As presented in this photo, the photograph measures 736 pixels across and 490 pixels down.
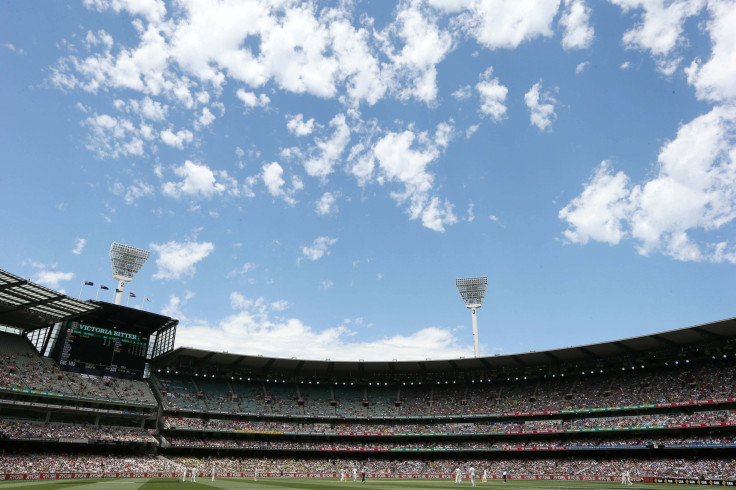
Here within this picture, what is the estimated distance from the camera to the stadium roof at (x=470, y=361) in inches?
2440

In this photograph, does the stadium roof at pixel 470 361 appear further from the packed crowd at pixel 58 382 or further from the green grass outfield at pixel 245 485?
the green grass outfield at pixel 245 485

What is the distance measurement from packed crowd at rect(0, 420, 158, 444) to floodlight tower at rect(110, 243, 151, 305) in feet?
66.3

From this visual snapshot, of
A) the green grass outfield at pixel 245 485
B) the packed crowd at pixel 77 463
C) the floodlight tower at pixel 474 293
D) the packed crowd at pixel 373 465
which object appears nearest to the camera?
the green grass outfield at pixel 245 485

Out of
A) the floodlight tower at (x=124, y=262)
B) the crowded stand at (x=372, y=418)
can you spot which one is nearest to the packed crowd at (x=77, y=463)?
the crowded stand at (x=372, y=418)

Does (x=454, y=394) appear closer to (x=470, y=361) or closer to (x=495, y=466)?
(x=470, y=361)

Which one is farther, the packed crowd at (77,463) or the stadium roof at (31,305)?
the stadium roof at (31,305)

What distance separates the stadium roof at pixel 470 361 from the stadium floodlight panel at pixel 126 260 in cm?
1487

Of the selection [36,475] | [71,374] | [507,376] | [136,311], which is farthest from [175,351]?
[507,376]

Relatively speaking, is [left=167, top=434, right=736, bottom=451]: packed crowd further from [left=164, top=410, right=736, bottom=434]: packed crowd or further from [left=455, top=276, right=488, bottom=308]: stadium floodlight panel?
[left=455, top=276, right=488, bottom=308]: stadium floodlight panel

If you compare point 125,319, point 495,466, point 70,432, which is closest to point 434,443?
point 495,466

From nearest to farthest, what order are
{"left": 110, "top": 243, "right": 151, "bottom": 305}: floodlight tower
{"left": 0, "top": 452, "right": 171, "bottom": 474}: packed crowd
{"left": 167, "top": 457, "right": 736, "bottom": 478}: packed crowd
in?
1. {"left": 0, "top": 452, "right": 171, "bottom": 474}: packed crowd
2. {"left": 167, "top": 457, "right": 736, "bottom": 478}: packed crowd
3. {"left": 110, "top": 243, "right": 151, "bottom": 305}: floodlight tower

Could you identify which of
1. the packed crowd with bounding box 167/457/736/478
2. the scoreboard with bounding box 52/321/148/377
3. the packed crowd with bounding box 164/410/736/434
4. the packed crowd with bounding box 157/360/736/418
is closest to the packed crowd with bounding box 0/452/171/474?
the packed crowd with bounding box 167/457/736/478

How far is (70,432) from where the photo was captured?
5975 cm

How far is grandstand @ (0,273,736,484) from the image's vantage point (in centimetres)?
5694
